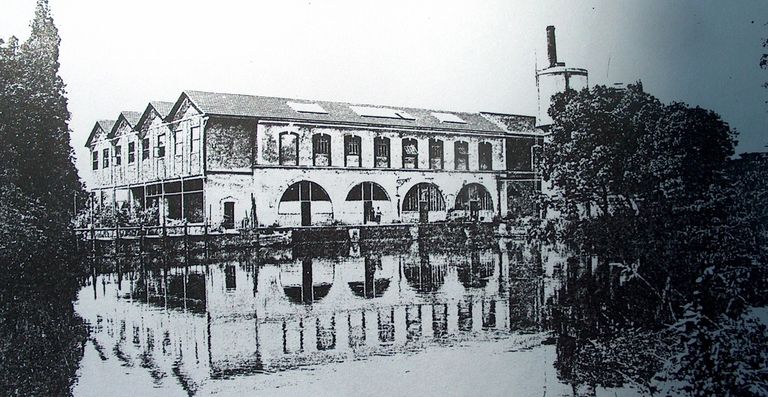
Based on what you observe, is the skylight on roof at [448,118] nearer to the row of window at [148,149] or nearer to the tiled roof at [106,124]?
the row of window at [148,149]

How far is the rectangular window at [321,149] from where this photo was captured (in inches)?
127

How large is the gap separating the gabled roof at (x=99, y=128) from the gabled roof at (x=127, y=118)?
2 centimetres

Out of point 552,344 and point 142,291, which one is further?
point 552,344

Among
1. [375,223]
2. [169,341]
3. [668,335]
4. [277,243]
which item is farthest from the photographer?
[668,335]

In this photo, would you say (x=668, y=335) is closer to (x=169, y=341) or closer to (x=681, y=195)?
(x=681, y=195)

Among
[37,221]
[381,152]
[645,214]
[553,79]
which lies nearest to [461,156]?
[381,152]

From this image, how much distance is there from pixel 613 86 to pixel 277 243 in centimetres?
197

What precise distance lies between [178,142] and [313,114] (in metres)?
0.63

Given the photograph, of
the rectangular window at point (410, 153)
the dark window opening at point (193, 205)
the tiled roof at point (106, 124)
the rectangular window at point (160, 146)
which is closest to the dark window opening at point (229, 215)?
the dark window opening at point (193, 205)


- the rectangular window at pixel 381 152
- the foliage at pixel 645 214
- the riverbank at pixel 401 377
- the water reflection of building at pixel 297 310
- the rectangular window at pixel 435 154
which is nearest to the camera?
the riverbank at pixel 401 377

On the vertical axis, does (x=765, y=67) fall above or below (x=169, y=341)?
above

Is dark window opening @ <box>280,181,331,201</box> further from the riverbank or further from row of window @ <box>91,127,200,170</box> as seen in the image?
the riverbank

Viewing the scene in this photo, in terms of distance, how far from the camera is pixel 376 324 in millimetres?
3342

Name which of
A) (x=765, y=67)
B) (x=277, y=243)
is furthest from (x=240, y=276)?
(x=765, y=67)
